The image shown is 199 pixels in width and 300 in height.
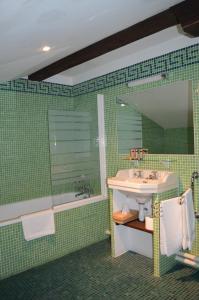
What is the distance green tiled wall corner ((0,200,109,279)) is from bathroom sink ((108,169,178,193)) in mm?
661

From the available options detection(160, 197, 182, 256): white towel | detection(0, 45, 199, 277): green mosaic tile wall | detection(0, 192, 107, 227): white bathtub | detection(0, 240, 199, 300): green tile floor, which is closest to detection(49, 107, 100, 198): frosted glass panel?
detection(0, 192, 107, 227): white bathtub

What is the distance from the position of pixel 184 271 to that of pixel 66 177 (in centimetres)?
174

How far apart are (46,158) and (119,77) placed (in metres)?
1.64

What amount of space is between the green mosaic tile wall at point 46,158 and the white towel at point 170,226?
0.32 metres

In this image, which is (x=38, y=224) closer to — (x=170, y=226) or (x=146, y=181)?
(x=146, y=181)

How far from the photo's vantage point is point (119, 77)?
10.7 ft

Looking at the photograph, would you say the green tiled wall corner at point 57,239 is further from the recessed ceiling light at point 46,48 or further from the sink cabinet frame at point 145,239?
the recessed ceiling light at point 46,48

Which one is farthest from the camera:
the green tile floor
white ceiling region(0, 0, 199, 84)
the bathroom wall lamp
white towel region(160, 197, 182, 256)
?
→ the bathroom wall lamp

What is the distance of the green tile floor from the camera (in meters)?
2.21

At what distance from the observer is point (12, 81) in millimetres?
3379

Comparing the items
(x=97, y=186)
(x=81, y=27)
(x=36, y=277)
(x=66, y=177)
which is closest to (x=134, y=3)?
(x=81, y=27)

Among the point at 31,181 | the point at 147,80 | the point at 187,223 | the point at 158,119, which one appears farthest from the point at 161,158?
the point at 31,181

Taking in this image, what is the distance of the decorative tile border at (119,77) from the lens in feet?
8.44

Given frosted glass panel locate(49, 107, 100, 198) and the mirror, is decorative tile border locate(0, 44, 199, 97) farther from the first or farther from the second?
frosted glass panel locate(49, 107, 100, 198)
